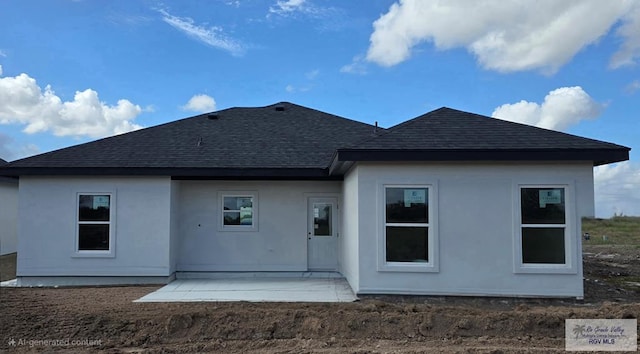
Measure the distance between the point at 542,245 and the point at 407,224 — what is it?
8.51 ft

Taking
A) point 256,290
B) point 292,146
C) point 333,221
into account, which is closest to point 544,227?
point 333,221

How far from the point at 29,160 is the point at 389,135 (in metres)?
8.92

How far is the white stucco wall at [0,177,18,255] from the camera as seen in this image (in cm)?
1761

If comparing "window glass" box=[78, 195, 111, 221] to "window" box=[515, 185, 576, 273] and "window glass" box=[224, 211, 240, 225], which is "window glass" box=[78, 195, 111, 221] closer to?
"window glass" box=[224, 211, 240, 225]

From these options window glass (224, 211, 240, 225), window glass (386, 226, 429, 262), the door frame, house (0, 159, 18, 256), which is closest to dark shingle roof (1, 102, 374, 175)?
the door frame

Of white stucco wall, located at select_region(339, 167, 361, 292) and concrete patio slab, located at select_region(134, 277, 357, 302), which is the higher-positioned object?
white stucco wall, located at select_region(339, 167, 361, 292)

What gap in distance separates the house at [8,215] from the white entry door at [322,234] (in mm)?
13011

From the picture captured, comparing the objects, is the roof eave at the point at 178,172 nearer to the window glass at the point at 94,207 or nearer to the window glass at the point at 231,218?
the window glass at the point at 94,207

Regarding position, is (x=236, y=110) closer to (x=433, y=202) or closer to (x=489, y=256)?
(x=433, y=202)

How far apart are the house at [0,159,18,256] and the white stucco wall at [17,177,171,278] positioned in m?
8.18

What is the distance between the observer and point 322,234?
1223 centimetres

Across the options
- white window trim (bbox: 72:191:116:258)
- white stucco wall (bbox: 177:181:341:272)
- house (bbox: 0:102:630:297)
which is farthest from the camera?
white stucco wall (bbox: 177:181:341:272)

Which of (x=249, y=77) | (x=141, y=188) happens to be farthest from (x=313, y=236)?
(x=249, y=77)

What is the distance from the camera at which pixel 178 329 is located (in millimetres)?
6816
